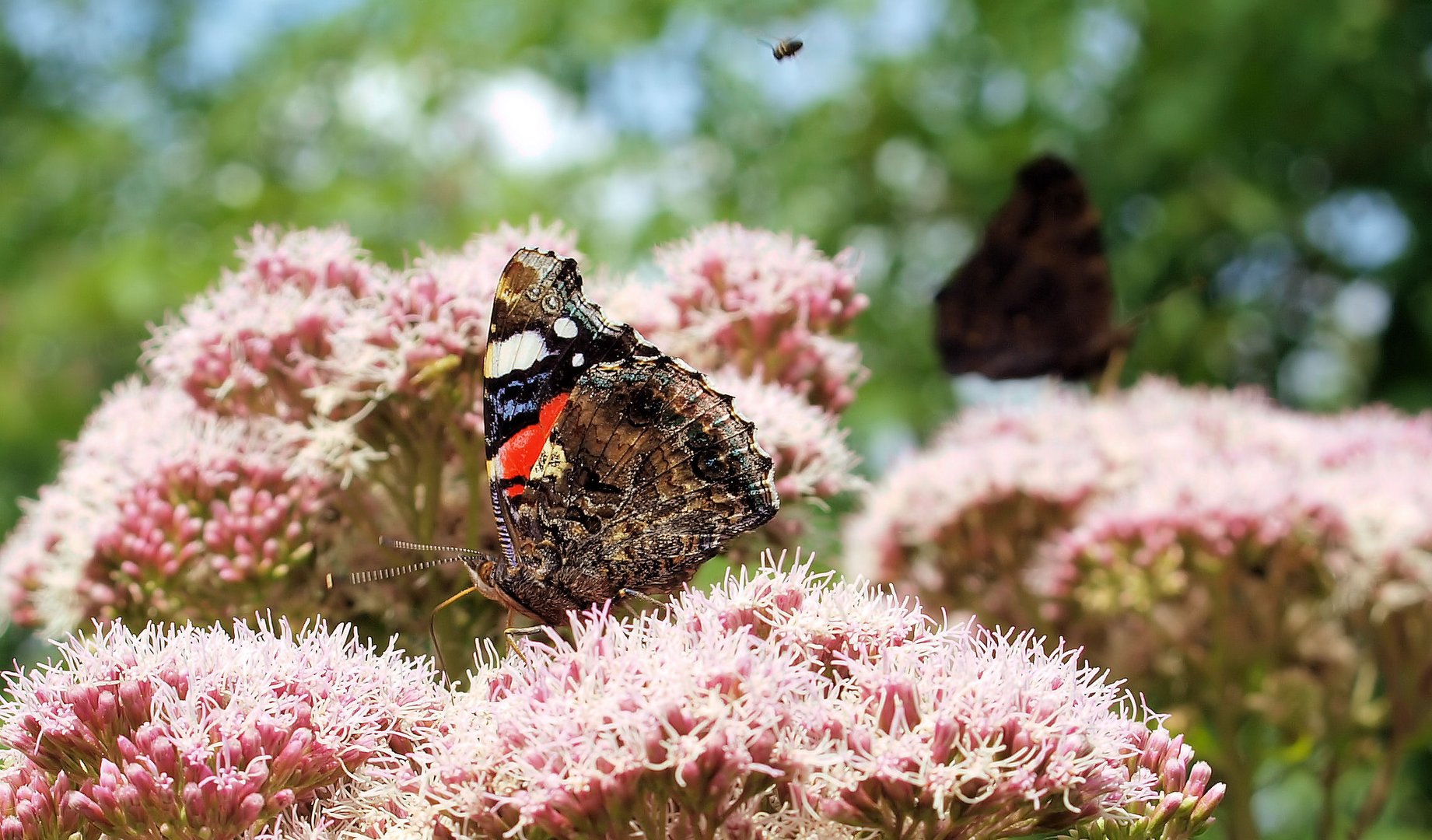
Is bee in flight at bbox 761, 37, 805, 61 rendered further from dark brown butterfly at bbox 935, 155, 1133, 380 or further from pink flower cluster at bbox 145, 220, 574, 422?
dark brown butterfly at bbox 935, 155, 1133, 380

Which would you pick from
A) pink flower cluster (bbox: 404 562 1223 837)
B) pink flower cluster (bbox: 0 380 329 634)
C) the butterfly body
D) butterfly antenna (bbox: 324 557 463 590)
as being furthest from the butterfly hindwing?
pink flower cluster (bbox: 0 380 329 634)

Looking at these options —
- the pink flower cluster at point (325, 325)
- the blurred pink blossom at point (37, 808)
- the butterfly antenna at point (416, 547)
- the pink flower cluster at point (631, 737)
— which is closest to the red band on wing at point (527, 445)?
the butterfly antenna at point (416, 547)

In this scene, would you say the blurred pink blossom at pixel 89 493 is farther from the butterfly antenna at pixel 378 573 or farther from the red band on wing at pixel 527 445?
the red band on wing at pixel 527 445

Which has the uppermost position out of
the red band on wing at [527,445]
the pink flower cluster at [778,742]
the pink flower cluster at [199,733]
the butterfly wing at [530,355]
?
the butterfly wing at [530,355]

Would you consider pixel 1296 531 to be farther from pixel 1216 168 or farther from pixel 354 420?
pixel 1216 168

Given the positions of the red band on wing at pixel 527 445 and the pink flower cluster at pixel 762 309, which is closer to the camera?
the red band on wing at pixel 527 445
